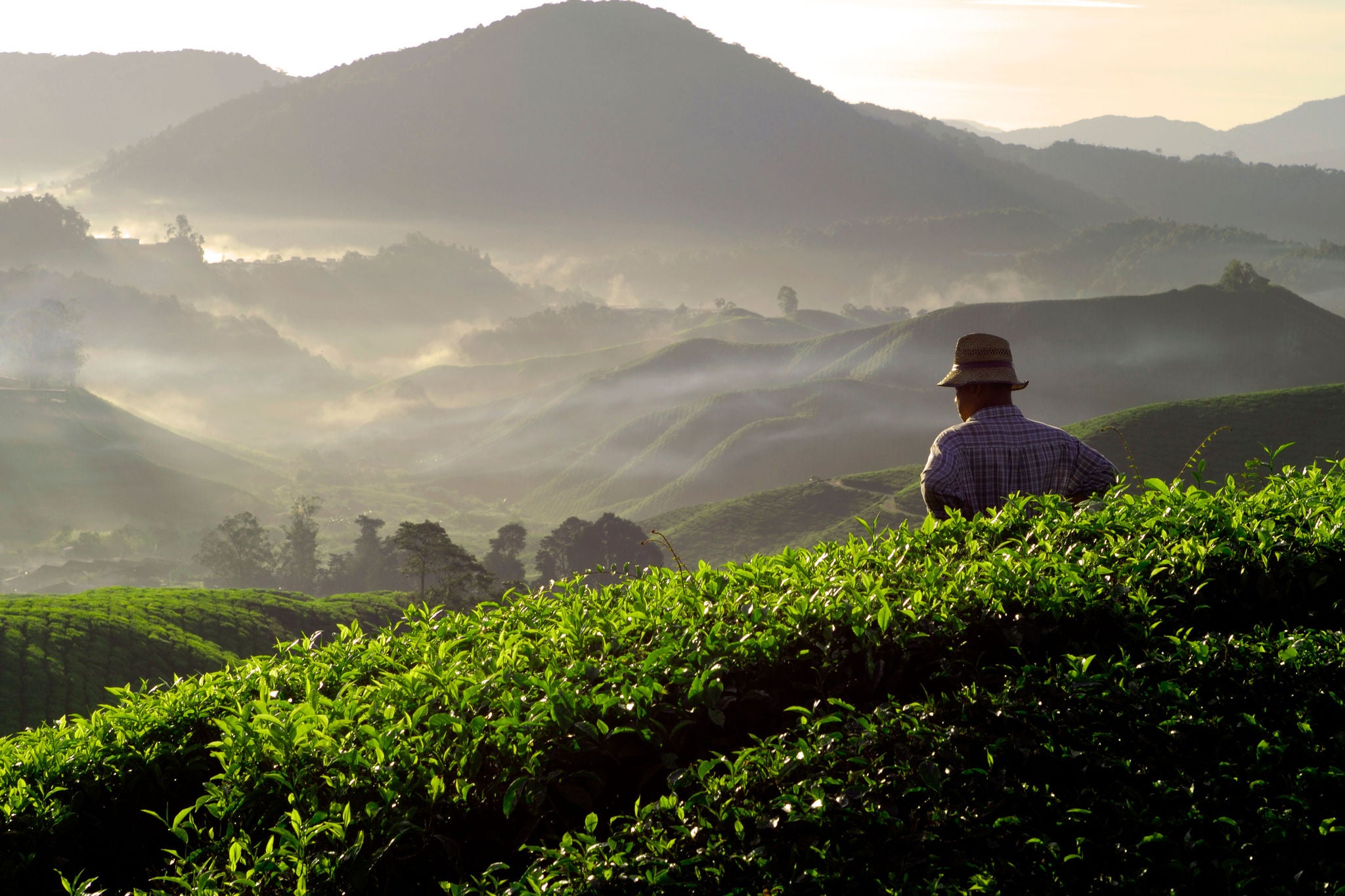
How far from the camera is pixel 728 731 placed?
390cm

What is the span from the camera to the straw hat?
6211mm

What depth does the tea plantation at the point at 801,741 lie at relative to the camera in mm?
3088

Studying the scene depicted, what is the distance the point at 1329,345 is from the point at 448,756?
147 m

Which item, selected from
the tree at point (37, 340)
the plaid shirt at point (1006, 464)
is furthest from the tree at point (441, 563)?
the tree at point (37, 340)

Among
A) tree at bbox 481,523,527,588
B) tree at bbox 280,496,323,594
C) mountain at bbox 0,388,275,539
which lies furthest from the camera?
mountain at bbox 0,388,275,539

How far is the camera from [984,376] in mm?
6219

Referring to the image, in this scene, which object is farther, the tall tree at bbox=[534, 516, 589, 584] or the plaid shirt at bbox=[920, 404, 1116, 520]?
the tall tree at bbox=[534, 516, 589, 584]

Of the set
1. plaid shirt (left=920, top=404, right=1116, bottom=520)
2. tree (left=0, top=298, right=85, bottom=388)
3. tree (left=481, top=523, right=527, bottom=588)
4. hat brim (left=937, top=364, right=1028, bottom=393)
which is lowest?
tree (left=481, top=523, right=527, bottom=588)

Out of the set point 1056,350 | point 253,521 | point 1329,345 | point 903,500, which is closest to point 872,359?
point 1056,350

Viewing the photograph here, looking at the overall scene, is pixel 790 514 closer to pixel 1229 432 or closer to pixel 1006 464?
pixel 1229 432

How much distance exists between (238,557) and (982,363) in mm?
118887

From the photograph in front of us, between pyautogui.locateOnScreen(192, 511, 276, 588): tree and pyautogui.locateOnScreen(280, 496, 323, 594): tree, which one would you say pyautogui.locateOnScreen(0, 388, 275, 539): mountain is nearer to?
pyautogui.locateOnScreen(192, 511, 276, 588): tree

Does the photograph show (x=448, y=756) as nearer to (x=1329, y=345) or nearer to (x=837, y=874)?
(x=837, y=874)

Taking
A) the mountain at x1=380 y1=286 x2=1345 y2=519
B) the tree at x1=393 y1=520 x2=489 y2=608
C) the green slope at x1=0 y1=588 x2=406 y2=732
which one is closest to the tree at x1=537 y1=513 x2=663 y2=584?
the tree at x1=393 y1=520 x2=489 y2=608
